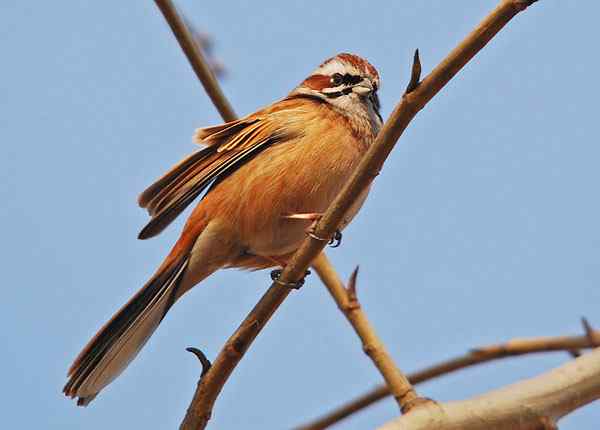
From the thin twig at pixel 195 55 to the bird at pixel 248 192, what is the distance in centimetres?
14

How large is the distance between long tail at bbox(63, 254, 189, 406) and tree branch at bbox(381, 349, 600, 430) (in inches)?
75.1

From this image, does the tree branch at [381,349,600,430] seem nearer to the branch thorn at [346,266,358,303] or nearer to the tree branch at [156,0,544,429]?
the tree branch at [156,0,544,429]

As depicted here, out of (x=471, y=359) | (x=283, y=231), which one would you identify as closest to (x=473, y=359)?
(x=471, y=359)

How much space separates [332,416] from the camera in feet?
14.7

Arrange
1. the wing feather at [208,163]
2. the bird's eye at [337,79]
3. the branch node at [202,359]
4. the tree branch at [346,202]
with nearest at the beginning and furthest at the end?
the tree branch at [346,202], the branch node at [202,359], the wing feather at [208,163], the bird's eye at [337,79]

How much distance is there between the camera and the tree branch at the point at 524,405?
2.98 m

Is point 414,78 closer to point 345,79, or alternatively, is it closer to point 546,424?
point 546,424

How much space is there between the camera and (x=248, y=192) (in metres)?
4.93

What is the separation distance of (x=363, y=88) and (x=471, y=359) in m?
1.87

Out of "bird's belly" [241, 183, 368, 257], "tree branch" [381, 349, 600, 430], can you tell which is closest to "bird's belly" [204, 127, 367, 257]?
"bird's belly" [241, 183, 368, 257]

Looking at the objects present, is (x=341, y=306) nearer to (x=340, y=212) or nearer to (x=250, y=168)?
(x=250, y=168)

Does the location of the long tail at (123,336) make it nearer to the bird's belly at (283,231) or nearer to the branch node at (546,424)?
the bird's belly at (283,231)

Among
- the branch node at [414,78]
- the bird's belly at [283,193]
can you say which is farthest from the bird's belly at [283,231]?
the branch node at [414,78]

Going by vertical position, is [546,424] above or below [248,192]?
below
